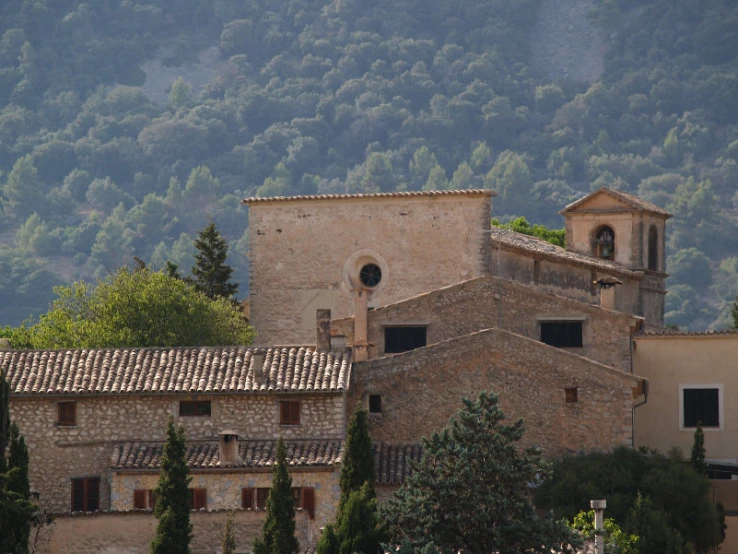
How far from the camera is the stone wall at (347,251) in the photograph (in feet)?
183

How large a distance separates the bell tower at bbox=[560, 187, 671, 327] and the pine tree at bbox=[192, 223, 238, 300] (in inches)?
471

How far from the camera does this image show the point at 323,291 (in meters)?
56.6

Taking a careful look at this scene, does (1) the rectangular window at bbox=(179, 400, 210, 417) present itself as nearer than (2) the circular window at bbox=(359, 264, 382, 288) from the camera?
Yes

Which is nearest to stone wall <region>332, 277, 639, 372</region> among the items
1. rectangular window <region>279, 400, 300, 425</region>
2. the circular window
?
rectangular window <region>279, 400, 300, 425</region>

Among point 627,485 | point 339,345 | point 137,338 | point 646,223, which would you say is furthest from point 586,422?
point 646,223

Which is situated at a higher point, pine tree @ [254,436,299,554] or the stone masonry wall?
the stone masonry wall

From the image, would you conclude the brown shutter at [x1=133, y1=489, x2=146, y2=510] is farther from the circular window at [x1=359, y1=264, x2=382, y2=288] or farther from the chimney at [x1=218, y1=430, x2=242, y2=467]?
the circular window at [x1=359, y1=264, x2=382, y2=288]

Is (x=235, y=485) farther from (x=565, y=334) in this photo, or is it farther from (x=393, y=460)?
(x=565, y=334)

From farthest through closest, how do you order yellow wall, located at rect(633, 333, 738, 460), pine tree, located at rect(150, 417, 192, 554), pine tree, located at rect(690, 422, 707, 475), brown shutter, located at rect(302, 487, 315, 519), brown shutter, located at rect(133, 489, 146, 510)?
yellow wall, located at rect(633, 333, 738, 460)
pine tree, located at rect(690, 422, 707, 475)
brown shutter, located at rect(133, 489, 146, 510)
brown shutter, located at rect(302, 487, 315, 519)
pine tree, located at rect(150, 417, 192, 554)

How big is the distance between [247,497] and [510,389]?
6.53 metres

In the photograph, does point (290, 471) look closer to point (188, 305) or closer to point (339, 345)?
point (339, 345)

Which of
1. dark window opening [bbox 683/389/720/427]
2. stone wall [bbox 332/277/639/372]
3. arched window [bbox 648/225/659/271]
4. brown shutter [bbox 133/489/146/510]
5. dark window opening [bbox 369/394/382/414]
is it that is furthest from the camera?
arched window [bbox 648/225/659/271]

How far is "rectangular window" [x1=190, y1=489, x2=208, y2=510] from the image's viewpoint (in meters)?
41.4

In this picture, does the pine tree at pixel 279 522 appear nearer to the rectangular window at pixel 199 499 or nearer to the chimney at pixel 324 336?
the rectangular window at pixel 199 499
